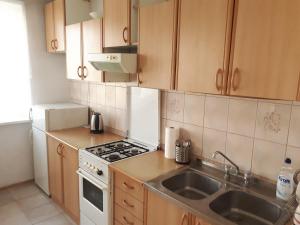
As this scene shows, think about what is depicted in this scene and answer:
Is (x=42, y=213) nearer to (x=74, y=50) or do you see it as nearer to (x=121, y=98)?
(x=121, y=98)

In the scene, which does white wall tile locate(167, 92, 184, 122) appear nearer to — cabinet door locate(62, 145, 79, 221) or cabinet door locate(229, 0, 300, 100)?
cabinet door locate(229, 0, 300, 100)

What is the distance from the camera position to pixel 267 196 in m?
1.46

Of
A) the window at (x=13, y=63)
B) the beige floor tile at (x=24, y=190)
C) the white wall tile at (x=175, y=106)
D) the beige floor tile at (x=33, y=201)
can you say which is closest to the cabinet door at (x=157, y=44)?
the white wall tile at (x=175, y=106)

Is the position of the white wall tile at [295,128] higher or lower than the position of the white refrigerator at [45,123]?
higher

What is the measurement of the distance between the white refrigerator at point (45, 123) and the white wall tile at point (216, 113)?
1740mm

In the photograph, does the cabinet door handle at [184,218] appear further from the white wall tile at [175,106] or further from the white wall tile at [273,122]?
the white wall tile at [175,106]

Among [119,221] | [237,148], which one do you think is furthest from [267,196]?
[119,221]

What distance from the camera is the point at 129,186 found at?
1739mm

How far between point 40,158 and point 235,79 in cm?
256

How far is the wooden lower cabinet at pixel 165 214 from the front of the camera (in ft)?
4.46

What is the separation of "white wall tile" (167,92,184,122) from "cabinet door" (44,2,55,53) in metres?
1.75

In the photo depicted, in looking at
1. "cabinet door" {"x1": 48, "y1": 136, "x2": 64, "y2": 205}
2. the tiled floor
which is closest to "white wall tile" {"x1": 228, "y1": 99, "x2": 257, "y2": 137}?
"cabinet door" {"x1": 48, "y1": 136, "x2": 64, "y2": 205}

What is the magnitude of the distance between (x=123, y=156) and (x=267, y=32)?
4.63 feet

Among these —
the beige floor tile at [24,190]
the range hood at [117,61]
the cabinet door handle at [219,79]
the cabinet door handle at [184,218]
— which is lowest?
the beige floor tile at [24,190]
